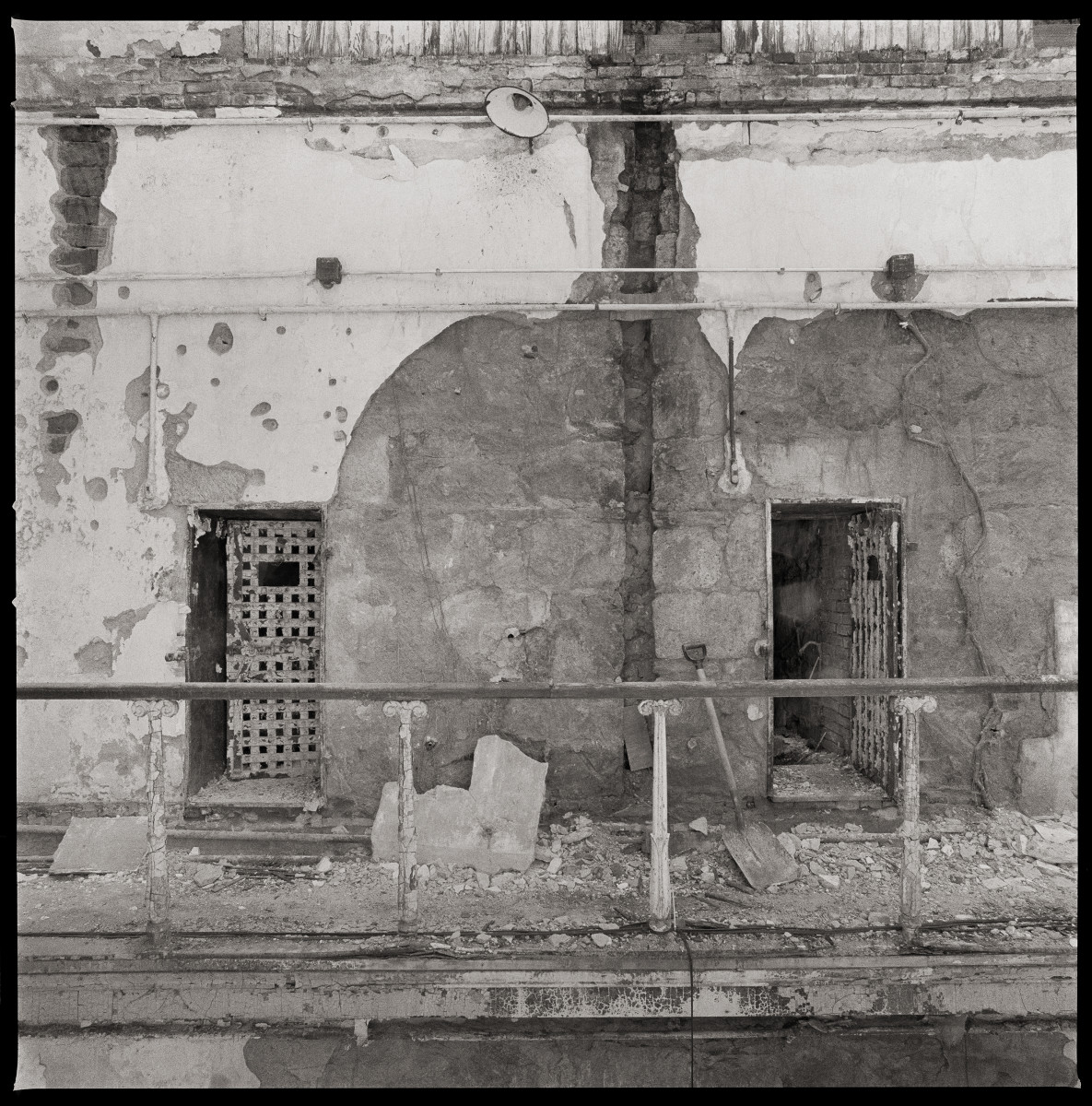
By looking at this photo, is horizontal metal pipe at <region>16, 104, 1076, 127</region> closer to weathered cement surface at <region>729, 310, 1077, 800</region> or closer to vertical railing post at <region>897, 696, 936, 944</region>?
weathered cement surface at <region>729, 310, 1077, 800</region>

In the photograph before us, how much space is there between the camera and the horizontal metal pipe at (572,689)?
10.0ft

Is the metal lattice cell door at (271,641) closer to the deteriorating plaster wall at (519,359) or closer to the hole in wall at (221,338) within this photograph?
the deteriorating plaster wall at (519,359)

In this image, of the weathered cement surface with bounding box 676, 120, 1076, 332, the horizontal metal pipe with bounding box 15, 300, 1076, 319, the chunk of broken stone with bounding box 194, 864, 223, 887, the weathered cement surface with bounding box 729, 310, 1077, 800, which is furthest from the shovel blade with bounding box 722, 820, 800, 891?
the horizontal metal pipe with bounding box 15, 300, 1076, 319

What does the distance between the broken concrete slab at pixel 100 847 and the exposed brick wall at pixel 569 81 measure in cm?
414

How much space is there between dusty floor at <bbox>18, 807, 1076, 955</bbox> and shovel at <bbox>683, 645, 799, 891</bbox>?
85mm

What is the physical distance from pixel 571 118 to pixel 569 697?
345cm

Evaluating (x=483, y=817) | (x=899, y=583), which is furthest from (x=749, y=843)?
(x=899, y=583)

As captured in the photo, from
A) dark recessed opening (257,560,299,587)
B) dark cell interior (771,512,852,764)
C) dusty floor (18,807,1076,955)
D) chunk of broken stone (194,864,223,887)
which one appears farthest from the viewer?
dark cell interior (771,512,852,764)

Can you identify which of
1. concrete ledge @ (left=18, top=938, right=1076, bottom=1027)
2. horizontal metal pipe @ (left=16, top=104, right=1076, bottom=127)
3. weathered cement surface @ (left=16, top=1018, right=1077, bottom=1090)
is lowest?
weathered cement surface @ (left=16, top=1018, right=1077, bottom=1090)

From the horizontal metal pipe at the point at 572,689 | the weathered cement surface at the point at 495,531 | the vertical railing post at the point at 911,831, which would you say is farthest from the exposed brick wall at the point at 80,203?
the vertical railing post at the point at 911,831

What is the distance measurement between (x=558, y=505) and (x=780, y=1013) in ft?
9.09

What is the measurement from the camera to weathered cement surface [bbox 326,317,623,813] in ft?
15.6
